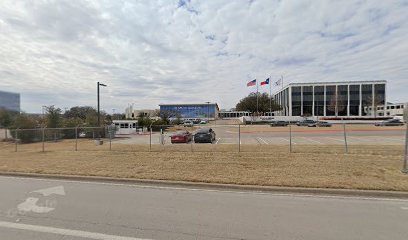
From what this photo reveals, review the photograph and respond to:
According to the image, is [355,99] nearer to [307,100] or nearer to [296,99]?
[307,100]

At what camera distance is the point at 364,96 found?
93625 millimetres

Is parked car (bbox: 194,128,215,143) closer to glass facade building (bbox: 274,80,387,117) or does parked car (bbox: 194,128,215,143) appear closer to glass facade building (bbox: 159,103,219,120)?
glass facade building (bbox: 274,80,387,117)

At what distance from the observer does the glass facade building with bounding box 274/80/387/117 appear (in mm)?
92750

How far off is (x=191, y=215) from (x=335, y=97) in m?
99.0

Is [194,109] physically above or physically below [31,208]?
above

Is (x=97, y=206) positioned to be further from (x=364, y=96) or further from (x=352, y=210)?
(x=364, y=96)

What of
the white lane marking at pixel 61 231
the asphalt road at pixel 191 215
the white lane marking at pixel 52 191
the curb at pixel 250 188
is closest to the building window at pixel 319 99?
the curb at pixel 250 188

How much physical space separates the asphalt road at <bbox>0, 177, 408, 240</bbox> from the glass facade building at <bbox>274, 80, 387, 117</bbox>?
9204 cm

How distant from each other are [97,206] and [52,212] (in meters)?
0.89

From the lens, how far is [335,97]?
9194cm

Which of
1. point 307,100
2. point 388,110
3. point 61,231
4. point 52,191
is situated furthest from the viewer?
point 388,110

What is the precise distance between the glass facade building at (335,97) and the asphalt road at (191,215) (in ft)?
302

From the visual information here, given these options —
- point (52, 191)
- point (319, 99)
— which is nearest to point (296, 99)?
point (319, 99)

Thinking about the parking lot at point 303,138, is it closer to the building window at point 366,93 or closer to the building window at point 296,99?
the building window at point 296,99
